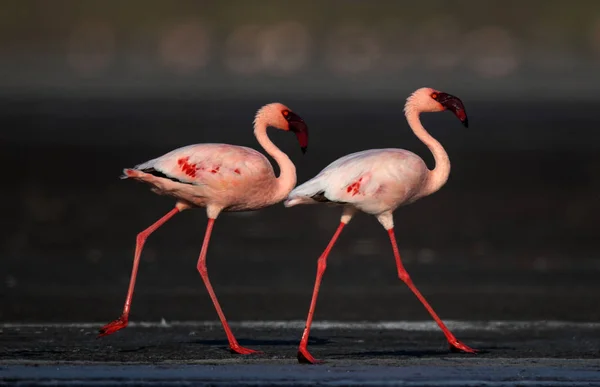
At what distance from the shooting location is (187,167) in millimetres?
11852

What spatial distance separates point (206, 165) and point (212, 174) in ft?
0.27

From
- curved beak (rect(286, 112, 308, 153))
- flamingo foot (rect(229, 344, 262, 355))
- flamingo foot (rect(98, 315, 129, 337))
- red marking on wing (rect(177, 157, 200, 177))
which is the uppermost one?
curved beak (rect(286, 112, 308, 153))

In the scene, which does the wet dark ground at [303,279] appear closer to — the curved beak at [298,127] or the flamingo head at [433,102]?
the curved beak at [298,127]

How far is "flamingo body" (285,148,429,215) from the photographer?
11.2m

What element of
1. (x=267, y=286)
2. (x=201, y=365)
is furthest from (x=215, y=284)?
(x=201, y=365)

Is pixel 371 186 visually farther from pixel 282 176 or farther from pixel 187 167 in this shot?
pixel 187 167

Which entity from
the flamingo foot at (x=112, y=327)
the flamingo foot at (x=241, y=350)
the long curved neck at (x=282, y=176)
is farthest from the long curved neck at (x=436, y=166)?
the flamingo foot at (x=112, y=327)

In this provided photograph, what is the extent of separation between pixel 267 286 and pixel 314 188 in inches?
138

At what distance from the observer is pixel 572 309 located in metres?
13.1

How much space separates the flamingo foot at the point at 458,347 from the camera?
36.3 ft

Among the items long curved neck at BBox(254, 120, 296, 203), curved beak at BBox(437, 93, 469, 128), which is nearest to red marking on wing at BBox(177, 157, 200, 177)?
long curved neck at BBox(254, 120, 296, 203)

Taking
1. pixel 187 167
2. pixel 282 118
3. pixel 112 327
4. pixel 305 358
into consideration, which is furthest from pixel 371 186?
pixel 112 327

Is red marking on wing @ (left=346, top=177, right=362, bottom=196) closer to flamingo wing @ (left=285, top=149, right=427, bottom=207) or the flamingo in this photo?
flamingo wing @ (left=285, top=149, right=427, bottom=207)

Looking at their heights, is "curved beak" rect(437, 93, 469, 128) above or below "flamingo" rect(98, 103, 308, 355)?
above
